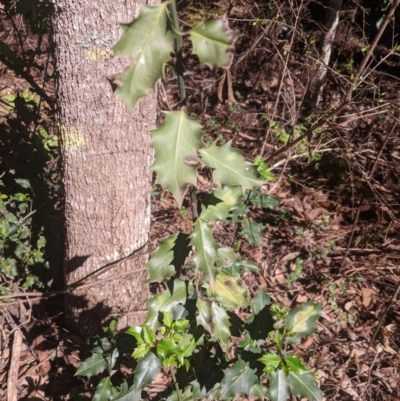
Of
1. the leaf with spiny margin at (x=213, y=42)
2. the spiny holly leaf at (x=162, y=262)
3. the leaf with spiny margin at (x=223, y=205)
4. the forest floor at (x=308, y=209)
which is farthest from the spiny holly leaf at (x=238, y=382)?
the leaf with spiny margin at (x=213, y=42)

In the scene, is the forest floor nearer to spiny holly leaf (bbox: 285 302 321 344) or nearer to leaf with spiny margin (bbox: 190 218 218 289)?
spiny holly leaf (bbox: 285 302 321 344)

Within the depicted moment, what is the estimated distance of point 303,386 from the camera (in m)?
1.40

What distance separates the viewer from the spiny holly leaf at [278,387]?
1390mm

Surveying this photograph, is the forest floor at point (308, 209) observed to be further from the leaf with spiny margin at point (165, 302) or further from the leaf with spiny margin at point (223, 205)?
the leaf with spiny margin at point (165, 302)

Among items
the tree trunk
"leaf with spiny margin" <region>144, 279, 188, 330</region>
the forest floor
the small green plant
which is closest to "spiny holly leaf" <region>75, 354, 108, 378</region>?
the small green plant

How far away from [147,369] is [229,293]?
39 centimetres

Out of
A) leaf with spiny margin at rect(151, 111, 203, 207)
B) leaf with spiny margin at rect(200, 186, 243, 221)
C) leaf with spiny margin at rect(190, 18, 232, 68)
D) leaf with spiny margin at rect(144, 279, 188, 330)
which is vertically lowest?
leaf with spiny margin at rect(144, 279, 188, 330)

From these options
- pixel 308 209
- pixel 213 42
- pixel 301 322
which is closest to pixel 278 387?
pixel 301 322

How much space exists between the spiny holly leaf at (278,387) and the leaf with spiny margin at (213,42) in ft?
3.46

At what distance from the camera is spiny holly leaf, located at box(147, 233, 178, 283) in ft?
4.61

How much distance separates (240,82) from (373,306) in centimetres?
261

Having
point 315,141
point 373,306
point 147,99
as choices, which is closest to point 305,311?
point 147,99

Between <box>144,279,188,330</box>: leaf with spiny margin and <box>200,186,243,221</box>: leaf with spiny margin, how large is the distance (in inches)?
12.3

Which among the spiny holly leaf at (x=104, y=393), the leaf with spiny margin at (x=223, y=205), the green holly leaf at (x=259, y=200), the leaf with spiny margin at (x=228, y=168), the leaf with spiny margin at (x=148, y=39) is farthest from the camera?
the green holly leaf at (x=259, y=200)
